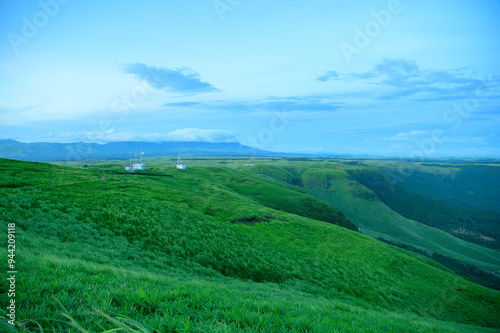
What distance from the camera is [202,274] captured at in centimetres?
1895

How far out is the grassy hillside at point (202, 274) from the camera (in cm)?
605

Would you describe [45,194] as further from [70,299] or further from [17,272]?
[70,299]

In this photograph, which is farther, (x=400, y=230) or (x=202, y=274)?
(x=400, y=230)

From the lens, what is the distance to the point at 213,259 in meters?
22.3

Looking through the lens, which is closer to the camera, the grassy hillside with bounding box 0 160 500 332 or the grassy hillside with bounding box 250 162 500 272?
the grassy hillside with bounding box 0 160 500 332

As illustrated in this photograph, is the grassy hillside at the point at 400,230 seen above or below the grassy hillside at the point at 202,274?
below

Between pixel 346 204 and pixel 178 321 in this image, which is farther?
pixel 346 204

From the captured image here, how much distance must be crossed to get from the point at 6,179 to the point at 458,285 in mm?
70314

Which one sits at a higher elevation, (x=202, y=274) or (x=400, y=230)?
(x=202, y=274)

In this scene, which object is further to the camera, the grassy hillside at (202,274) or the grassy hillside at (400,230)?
the grassy hillside at (400,230)

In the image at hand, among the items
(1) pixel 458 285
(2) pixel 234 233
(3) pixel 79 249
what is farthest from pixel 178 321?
(1) pixel 458 285

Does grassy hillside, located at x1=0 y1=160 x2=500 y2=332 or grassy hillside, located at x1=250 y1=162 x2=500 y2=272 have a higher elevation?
grassy hillside, located at x1=0 y1=160 x2=500 y2=332

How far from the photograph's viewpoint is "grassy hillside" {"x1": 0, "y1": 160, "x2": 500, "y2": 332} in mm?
6051

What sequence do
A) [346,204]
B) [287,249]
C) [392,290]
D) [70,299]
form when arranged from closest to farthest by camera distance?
[70,299]
[392,290]
[287,249]
[346,204]
